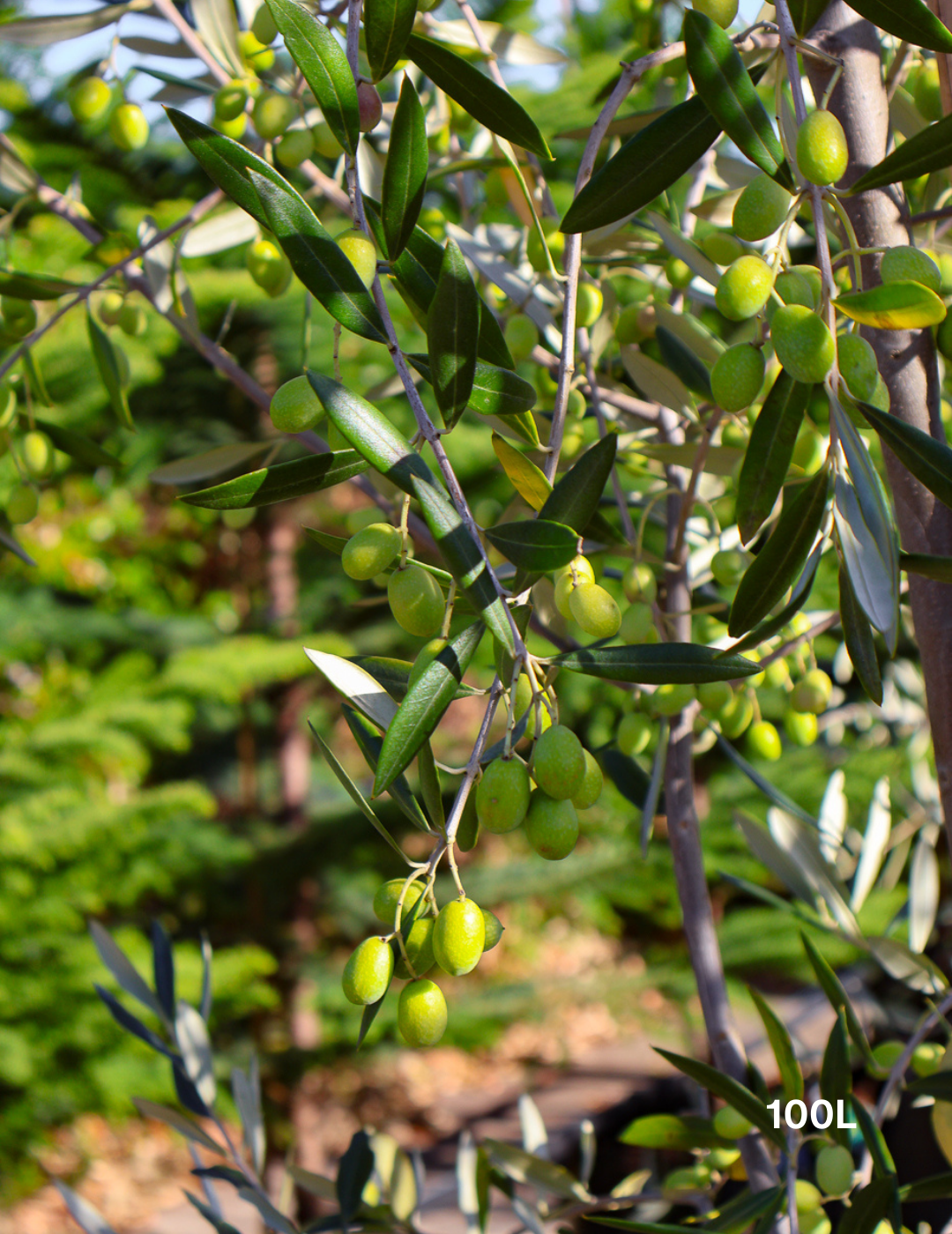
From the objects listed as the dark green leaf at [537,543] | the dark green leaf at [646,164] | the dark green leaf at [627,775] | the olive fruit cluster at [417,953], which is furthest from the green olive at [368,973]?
the dark green leaf at [627,775]

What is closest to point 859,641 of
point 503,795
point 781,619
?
point 781,619

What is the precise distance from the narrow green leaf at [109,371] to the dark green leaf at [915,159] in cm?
33

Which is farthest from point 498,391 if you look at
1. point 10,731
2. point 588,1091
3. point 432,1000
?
point 588,1091

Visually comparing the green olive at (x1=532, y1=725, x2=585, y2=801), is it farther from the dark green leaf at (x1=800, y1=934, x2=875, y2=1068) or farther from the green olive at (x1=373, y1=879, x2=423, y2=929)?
the dark green leaf at (x1=800, y1=934, x2=875, y2=1068)

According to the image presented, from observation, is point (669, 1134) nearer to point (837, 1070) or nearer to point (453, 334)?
point (837, 1070)

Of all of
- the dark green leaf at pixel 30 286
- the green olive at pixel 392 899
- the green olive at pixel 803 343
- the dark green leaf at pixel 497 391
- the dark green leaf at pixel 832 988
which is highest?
the dark green leaf at pixel 30 286

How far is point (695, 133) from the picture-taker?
0.89 ft

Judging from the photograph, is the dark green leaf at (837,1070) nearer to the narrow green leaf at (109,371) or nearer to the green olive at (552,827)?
the green olive at (552,827)

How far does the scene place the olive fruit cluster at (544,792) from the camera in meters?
0.22

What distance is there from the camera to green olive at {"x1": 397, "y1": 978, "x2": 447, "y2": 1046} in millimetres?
234

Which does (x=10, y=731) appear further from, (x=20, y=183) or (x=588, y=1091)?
(x=20, y=183)

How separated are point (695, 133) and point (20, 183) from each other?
40 centimetres

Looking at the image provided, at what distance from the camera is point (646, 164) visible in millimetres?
273

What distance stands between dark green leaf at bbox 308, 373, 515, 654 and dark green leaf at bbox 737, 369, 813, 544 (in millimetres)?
102
